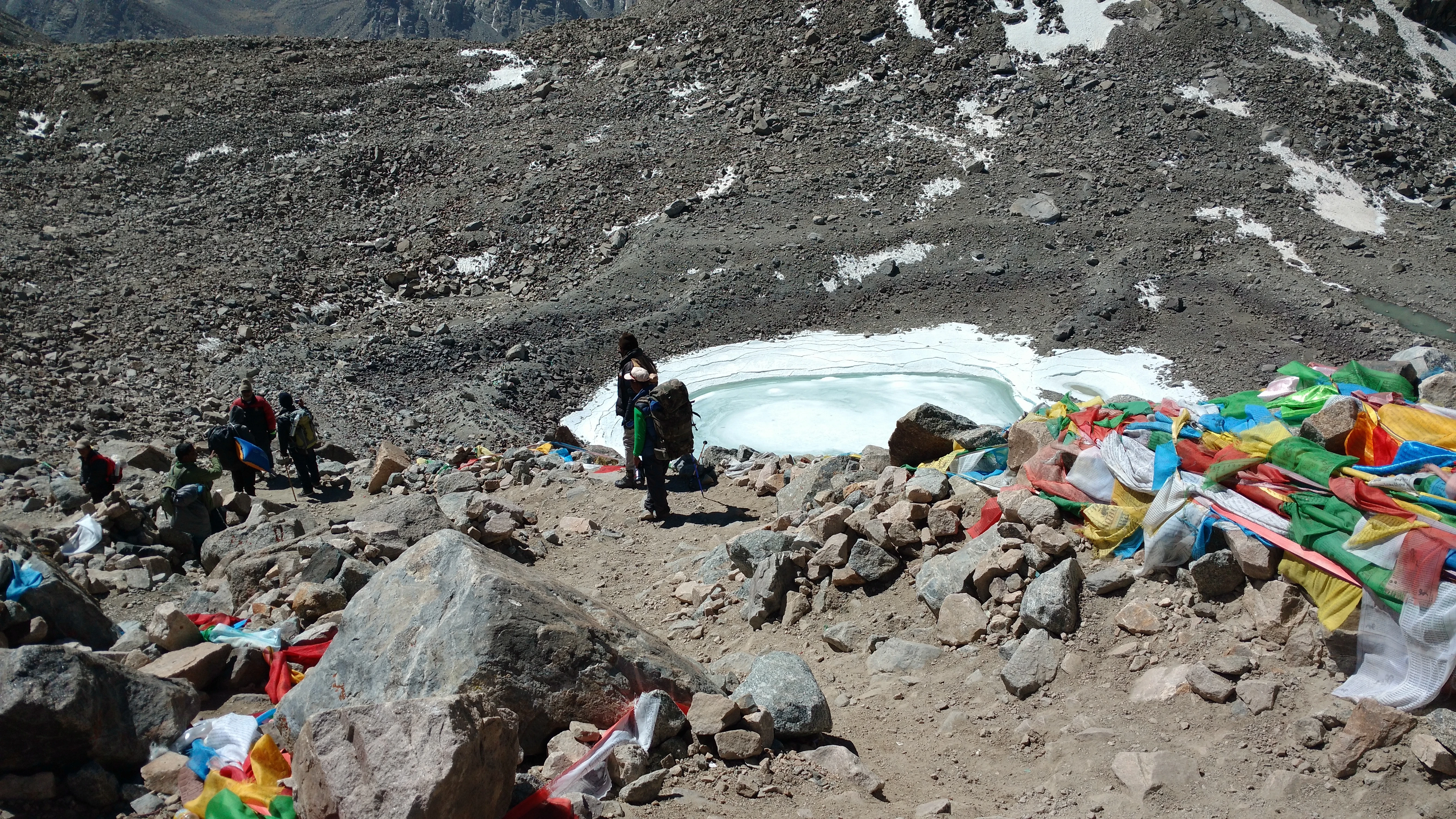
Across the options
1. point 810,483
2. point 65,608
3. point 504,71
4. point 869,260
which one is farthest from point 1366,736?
point 504,71

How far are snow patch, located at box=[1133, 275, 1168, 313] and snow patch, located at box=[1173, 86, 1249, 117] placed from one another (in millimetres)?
6359

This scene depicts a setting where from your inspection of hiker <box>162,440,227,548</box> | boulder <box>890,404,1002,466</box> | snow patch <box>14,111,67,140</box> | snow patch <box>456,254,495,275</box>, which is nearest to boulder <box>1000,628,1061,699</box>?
boulder <box>890,404,1002,466</box>

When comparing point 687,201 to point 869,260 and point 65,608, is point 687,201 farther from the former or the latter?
point 65,608

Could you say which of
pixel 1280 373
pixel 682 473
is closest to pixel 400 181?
pixel 682 473

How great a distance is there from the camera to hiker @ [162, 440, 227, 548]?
6965 millimetres

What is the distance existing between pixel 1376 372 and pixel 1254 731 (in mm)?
4042

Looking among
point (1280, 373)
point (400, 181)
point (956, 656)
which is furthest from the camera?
point (400, 181)

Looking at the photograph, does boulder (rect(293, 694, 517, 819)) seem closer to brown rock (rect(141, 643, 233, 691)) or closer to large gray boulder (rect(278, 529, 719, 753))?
large gray boulder (rect(278, 529, 719, 753))

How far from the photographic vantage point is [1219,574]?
4.29 m

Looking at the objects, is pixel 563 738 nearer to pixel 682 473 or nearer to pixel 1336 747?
pixel 1336 747

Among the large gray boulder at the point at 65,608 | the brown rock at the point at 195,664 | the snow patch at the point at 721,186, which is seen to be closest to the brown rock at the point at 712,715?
the brown rock at the point at 195,664

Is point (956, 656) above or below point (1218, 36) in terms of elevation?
below

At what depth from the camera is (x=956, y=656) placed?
458 centimetres

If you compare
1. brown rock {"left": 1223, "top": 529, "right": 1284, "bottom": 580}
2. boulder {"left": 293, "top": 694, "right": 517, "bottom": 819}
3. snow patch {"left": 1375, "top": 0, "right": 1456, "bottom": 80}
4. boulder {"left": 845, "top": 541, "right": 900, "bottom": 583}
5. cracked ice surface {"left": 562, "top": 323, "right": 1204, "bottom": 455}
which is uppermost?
snow patch {"left": 1375, "top": 0, "right": 1456, "bottom": 80}
